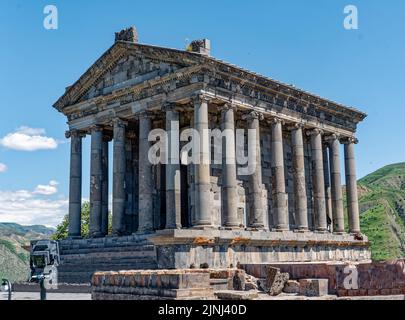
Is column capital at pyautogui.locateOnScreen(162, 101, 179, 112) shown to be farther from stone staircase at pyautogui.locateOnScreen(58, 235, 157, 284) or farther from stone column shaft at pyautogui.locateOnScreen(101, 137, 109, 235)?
stone column shaft at pyautogui.locateOnScreen(101, 137, 109, 235)

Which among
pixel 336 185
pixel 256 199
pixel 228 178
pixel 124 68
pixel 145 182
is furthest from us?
pixel 336 185

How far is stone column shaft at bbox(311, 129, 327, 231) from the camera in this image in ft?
117

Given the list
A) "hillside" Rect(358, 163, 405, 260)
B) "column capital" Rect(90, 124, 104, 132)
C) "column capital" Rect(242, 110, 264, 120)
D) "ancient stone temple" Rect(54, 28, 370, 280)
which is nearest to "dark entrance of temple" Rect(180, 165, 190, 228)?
"ancient stone temple" Rect(54, 28, 370, 280)

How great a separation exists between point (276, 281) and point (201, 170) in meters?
11.5

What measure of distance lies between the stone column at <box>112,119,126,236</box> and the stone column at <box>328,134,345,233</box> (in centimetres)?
1457

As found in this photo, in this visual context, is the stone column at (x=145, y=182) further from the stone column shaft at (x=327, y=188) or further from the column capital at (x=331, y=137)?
the stone column shaft at (x=327, y=188)

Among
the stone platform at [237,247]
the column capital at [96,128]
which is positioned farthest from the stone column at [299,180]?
the column capital at [96,128]

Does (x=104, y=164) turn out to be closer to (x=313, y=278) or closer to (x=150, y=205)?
(x=150, y=205)

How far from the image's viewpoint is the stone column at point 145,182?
2975 cm

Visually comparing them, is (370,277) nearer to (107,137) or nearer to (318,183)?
(318,183)

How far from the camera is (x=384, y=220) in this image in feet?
286

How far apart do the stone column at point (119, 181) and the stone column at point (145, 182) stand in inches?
79.4

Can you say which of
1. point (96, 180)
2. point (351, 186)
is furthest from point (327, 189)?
point (96, 180)

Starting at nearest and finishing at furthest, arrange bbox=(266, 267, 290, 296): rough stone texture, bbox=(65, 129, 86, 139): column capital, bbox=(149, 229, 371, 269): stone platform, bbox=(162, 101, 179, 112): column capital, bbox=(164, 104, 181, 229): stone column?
bbox=(266, 267, 290, 296): rough stone texture
bbox=(149, 229, 371, 269): stone platform
bbox=(164, 104, 181, 229): stone column
bbox=(162, 101, 179, 112): column capital
bbox=(65, 129, 86, 139): column capital
